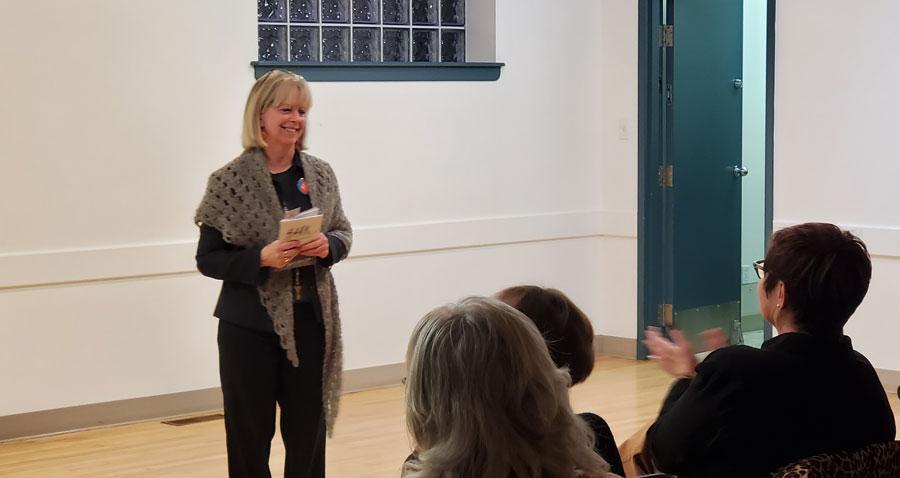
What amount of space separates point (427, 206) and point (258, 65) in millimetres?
1280

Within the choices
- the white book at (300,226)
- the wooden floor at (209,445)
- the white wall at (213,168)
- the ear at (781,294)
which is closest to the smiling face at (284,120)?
the white book at (300,226)

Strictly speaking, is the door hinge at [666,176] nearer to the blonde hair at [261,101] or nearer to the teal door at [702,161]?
the teal door at [702,161]

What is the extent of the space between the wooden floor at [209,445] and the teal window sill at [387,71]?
1.73 metres

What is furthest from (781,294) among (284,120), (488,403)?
(284,120)

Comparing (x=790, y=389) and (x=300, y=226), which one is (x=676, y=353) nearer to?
(x=790, y=389)

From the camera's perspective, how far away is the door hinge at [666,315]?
23.0 ft

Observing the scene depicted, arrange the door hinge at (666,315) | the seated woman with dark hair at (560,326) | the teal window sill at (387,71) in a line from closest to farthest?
the seated woman with dark hair at (560,326), the teal window sill at (387,71), the door hinge at (666,315)

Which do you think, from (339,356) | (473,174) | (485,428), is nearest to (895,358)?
(473,174)

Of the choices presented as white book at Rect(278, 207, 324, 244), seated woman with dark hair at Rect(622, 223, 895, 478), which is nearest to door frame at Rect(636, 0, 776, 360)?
white book at Rect(278, 207, 324, 244)

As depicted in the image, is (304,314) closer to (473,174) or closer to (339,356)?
(339,356)

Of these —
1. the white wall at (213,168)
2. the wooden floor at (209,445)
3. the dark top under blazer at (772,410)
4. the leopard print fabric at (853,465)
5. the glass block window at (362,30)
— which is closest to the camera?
the leopard print fabric at (853,465)

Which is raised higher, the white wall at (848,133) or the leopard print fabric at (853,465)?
the white wall at (848,133)

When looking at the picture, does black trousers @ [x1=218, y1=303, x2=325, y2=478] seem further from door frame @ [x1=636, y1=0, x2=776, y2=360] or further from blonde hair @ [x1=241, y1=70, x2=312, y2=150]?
door frame @ [x1=636, y1=0, x2=776, y2=360]

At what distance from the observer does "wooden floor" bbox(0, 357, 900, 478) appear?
4.70 metres
